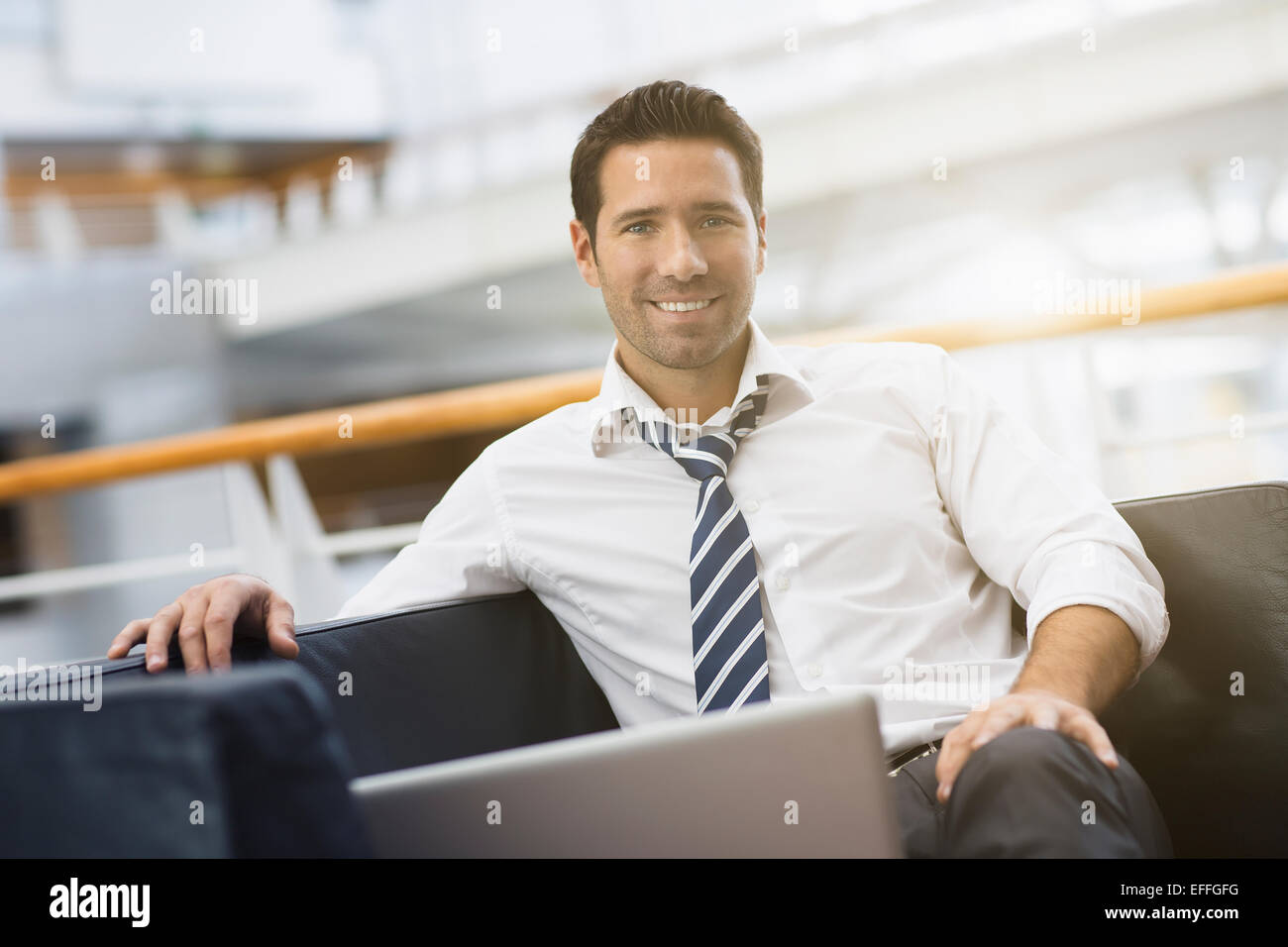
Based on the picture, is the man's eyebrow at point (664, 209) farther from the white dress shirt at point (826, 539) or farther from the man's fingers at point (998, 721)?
the man's fingers at point (998, 721)

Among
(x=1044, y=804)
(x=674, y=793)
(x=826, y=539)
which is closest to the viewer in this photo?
(x=674, y=793)

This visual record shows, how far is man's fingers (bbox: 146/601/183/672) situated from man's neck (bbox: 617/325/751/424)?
65cm

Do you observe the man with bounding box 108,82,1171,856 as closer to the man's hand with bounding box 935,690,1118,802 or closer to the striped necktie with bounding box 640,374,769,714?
the striped necktie with bounding box 640,374,769,714

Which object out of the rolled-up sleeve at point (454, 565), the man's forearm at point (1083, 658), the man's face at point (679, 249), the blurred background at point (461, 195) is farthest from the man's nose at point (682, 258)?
the blurred background at point (461, 195)

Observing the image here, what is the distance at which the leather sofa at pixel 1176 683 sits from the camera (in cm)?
112

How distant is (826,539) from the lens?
1.27 m

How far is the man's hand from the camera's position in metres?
0.86

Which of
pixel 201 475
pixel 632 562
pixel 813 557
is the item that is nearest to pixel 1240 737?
pixel 813 557

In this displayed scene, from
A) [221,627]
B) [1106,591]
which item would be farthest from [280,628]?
[1106,591]

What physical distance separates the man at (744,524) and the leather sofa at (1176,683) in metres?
0.06

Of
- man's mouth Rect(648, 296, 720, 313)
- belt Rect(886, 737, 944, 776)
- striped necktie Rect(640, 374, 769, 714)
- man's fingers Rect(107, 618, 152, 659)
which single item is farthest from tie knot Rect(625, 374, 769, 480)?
man's fingers Rect(107, 618, 152, 659)

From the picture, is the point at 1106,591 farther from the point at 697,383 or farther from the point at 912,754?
the point at 697,383

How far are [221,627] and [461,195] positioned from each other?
28.9 feet
